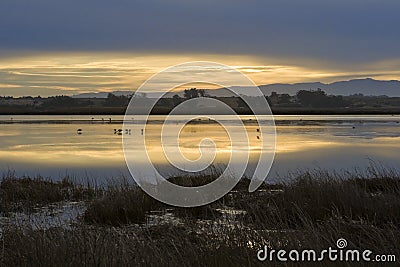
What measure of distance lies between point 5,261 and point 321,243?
387 centimetres

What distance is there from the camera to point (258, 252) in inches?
267

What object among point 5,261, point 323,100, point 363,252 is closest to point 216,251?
point 363,252

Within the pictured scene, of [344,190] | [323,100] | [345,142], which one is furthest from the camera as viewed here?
[323,100]

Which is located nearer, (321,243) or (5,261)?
(5,261)

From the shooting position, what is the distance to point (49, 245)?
6855mm

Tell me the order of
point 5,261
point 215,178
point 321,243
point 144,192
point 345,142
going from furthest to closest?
point 345,142
point 215,178
point 144,192
point 321,243
point 5,261

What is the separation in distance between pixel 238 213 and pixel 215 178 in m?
4.32

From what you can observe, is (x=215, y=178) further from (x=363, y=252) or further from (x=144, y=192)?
(x=363, y=252)

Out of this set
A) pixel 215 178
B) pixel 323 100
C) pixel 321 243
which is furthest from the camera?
pixel 323 100

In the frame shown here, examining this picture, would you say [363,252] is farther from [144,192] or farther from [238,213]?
[144,192]

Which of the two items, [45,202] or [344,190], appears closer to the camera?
[344,190]

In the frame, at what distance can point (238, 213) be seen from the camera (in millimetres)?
11688

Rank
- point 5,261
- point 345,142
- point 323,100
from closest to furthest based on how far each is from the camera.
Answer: point 5,261
point 345,142
point 323,100

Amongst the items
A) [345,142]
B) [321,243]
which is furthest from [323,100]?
[321,243]
